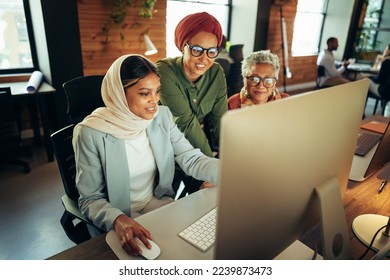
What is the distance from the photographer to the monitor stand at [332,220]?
0.70m

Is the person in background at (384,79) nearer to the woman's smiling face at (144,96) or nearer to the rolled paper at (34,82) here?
the woman's smiling face at (144,96)

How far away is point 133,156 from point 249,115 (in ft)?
2.72

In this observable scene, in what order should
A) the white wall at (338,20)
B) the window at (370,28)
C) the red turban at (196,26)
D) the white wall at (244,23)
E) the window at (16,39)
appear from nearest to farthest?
the red turban at (196,26) < the window at (16,39) < the white wall at (244,23) < the white wall at (338,20) < the window at (370,28)

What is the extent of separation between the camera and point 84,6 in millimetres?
3273

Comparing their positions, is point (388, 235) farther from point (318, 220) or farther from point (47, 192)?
point (47, 192)

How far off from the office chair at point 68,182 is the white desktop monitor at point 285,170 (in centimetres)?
78

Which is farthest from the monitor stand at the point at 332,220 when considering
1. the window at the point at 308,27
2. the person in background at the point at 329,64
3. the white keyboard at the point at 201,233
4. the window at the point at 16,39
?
the window at the point at 308,27

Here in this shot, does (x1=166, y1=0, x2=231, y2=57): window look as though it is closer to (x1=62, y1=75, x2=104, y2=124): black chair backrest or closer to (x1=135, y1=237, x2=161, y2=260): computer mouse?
(x1=62, y1=75, x2=104, y2=124): black chair backrest

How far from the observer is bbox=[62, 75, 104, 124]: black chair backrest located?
60.9 inches

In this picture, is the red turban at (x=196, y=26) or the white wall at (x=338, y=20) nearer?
the red turban at (x=196, y=26)

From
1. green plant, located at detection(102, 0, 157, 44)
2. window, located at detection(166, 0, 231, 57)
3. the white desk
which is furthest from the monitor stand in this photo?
window, located at detection(166, 0, 231, 57)

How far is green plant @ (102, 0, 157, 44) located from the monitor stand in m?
3.32

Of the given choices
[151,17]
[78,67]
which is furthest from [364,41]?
[78,67]

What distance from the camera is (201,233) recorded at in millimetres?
936
